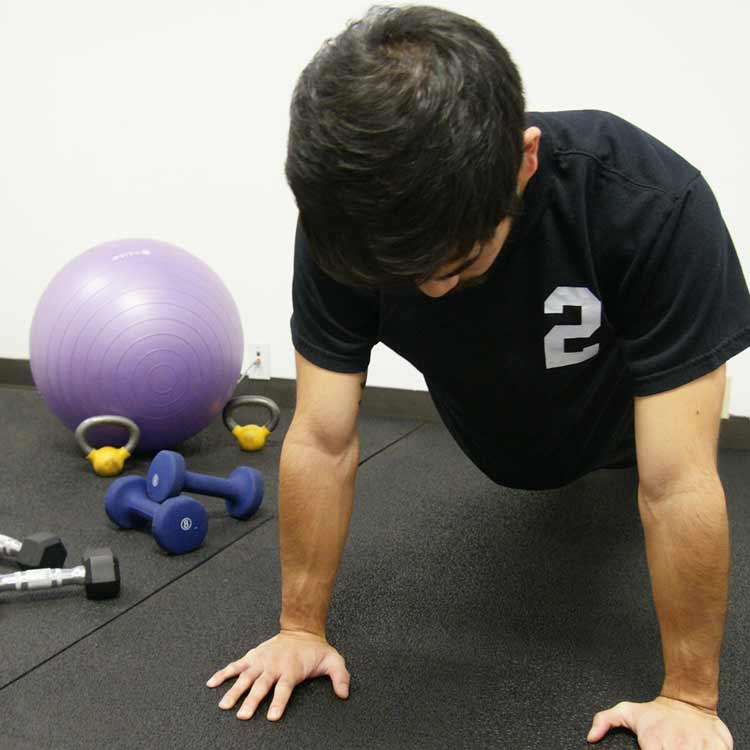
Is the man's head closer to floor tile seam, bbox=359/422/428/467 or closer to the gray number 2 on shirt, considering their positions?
the gray number 2 on shirt

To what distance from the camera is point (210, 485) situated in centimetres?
187

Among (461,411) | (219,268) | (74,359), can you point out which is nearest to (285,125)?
(219,268)

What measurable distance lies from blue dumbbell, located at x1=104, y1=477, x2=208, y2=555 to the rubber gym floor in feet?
0.11

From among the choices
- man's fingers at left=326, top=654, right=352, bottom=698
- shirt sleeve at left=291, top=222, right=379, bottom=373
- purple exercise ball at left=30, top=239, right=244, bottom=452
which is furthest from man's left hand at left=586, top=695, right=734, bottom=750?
purple exercise ball at left=30, top=239, right=244, bottom=452

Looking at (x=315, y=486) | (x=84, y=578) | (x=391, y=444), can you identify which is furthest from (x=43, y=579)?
(x=391, y=444)

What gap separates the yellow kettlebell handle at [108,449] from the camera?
2.13m

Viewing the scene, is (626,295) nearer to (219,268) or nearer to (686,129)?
(686,129)

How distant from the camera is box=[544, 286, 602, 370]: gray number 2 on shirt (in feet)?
3.64

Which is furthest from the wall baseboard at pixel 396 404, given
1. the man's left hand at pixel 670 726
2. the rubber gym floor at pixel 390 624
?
the man's left hand at pixel 670 726

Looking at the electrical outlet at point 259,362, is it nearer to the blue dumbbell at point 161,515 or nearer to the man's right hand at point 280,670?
the blue dumbbell at point 161,515

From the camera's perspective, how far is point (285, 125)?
2725 millimetres

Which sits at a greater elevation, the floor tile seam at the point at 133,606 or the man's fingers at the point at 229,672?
the man's fingers at the point at 229,672

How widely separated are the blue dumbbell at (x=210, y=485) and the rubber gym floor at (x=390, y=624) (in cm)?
4

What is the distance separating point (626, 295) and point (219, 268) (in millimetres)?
2005
